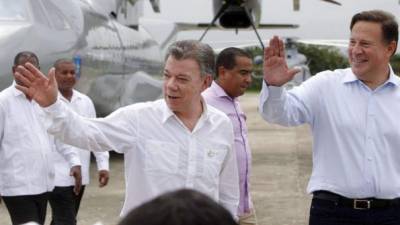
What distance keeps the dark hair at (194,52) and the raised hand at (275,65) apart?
28 cm

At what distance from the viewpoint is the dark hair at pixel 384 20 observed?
3547mm

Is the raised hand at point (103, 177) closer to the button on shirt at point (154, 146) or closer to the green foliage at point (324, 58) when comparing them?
the button on shirt at point (154, 146)

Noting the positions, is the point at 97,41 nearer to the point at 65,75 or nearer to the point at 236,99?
the point at 65,75

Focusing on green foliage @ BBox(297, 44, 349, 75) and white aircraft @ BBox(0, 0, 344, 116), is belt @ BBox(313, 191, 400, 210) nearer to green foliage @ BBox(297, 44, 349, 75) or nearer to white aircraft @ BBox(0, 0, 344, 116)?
white aircraft @ BBox(0, 0, 344, 116)

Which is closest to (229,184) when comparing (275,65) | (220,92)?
(275,65)

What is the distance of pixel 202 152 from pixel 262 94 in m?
0.48

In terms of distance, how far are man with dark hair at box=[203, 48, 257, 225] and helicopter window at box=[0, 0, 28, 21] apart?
5.03m

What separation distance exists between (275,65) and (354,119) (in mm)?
447

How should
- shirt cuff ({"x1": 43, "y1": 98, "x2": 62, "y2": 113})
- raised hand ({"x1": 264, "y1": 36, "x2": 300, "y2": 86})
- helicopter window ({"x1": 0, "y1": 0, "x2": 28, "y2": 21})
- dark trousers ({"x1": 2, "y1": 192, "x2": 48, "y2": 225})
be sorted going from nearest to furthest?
1. shirt cuff ({"x1": 43, "y1": 98, "x2": 62, "y2": 113})
2. raised hand ({"x1": 264, "y1": 36, "x2": 300, "y2": 86})
3. dark trousers ({"x1": 2, "y1": 192, "x2": 48, "y2": 225})
4. helicopter window ({"x1": 0, "y1": 0, "x2": 28, "y2": 21})

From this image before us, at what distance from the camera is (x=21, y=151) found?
5.07 meters

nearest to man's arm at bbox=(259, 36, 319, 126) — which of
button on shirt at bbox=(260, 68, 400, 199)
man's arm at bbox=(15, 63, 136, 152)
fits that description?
button on shirt at bbox=(260, 68, 400, 199)

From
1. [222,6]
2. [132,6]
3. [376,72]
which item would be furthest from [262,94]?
[222,6]

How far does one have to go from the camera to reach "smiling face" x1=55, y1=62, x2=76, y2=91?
6031mm

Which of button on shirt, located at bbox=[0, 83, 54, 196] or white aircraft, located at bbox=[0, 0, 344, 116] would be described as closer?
button on shirt, located at bbox=[0, 83, 54, 196]
